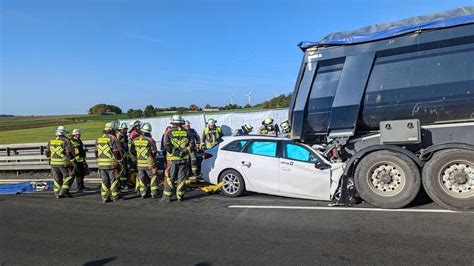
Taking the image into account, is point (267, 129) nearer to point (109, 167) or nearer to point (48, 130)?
point (109, 167)

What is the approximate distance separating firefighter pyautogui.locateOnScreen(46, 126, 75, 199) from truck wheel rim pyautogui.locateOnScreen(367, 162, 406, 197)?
703cm

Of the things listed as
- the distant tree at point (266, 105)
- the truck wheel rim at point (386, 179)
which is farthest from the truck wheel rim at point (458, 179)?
the distant tree at point (266, 105)

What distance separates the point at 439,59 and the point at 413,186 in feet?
7.21

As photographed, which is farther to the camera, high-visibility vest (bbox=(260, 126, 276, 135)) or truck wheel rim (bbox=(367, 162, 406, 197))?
high-visibility vest (bbox=(260, 126, 276, 135))

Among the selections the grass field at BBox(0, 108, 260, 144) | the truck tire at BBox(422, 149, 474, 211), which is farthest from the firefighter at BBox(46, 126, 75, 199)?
the grass field at BBox(0, 108, 260, 144)

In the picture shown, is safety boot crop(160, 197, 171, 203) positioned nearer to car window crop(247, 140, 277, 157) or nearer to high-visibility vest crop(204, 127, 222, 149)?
car window crop(247, 140, 277, 157)

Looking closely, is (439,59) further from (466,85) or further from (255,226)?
(255,226)

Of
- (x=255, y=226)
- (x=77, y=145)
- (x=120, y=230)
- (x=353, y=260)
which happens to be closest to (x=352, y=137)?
(x=255, y=226)

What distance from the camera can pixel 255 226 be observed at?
6105 millimetres

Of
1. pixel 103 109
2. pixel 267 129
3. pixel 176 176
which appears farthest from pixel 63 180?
pixel 103 109

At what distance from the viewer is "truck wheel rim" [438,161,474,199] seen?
6.36 metres

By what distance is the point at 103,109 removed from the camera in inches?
1892

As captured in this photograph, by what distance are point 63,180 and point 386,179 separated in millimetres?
7480

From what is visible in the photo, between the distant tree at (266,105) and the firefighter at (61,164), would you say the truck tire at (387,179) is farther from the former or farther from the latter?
the distant tree at (266,105)
